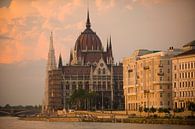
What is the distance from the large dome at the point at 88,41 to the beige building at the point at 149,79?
1108 centimetres

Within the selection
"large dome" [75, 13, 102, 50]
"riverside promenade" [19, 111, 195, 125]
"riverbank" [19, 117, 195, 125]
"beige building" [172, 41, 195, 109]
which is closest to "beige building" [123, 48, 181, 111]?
"beige building" [172, 41, 195, 109]

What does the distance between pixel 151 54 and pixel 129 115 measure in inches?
155

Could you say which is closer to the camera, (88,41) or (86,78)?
(86,78)

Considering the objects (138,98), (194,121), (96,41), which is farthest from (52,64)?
(194,121)

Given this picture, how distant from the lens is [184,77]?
27266 mm

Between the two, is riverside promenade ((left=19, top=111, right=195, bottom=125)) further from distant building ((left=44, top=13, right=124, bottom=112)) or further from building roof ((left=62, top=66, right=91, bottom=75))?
building roof ((left=62, top=66, right=91, bottom=75))

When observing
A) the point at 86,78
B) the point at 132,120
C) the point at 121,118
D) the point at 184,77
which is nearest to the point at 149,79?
the point at 184,77

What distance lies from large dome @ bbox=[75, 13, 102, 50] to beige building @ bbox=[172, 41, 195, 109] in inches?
647

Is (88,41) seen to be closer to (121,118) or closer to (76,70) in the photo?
(76,70)

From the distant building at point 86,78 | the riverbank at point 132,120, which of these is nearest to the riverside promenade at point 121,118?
the riverbank at point 132,120

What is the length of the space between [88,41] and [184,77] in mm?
17803

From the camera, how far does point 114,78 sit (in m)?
42.0

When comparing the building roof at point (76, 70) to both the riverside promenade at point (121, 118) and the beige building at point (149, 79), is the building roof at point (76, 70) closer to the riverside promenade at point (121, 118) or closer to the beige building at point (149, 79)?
the riverside promenade at point (121, 118)

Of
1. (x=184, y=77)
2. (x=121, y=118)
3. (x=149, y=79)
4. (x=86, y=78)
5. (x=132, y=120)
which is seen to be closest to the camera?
(x=132, y=120)
